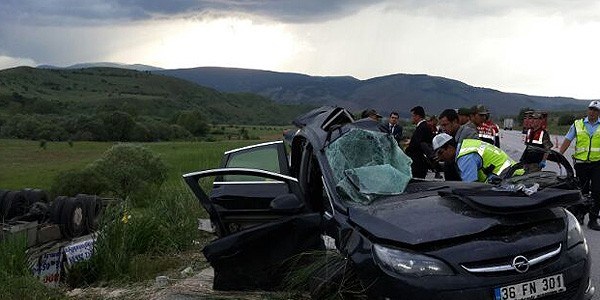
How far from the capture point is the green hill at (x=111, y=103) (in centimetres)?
8888

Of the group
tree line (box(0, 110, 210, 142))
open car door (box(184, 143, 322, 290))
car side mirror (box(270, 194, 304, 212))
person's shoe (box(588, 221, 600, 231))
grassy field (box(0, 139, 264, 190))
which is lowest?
grassy field (box(0, 139, 264, 190))

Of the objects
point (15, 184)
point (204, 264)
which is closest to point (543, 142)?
point (204, 264)

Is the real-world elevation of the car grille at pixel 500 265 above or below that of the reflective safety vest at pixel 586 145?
below

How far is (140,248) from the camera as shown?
8.10 m

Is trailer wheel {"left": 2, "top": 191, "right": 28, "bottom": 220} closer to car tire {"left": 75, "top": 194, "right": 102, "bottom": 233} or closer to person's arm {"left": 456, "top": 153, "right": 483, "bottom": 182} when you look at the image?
car tire {"left": 75, "top": 194, "right": 102, "bottom": 233}

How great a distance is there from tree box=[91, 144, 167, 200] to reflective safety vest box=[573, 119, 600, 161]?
1047 inches

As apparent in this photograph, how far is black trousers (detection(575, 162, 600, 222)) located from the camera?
8.66m

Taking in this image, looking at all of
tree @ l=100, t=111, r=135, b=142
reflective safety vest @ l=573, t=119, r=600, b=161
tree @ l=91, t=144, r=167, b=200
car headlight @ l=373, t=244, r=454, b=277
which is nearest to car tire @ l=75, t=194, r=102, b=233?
reflective safety vest @ l=573, t=119, r=600, b=161

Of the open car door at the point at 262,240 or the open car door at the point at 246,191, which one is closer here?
the open car door at the point at 262,240

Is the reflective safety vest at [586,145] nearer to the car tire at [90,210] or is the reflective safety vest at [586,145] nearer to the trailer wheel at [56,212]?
the car tire at [90,210]

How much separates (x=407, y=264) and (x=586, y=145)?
21.0 ft

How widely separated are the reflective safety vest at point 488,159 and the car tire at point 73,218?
8.04m

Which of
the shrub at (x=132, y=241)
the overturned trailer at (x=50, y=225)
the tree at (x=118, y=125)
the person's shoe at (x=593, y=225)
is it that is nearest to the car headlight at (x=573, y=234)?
the shrub at (x=132, y=241)

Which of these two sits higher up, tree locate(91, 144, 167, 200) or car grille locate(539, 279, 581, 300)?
car grille locate(539, 279, 581, 300)
